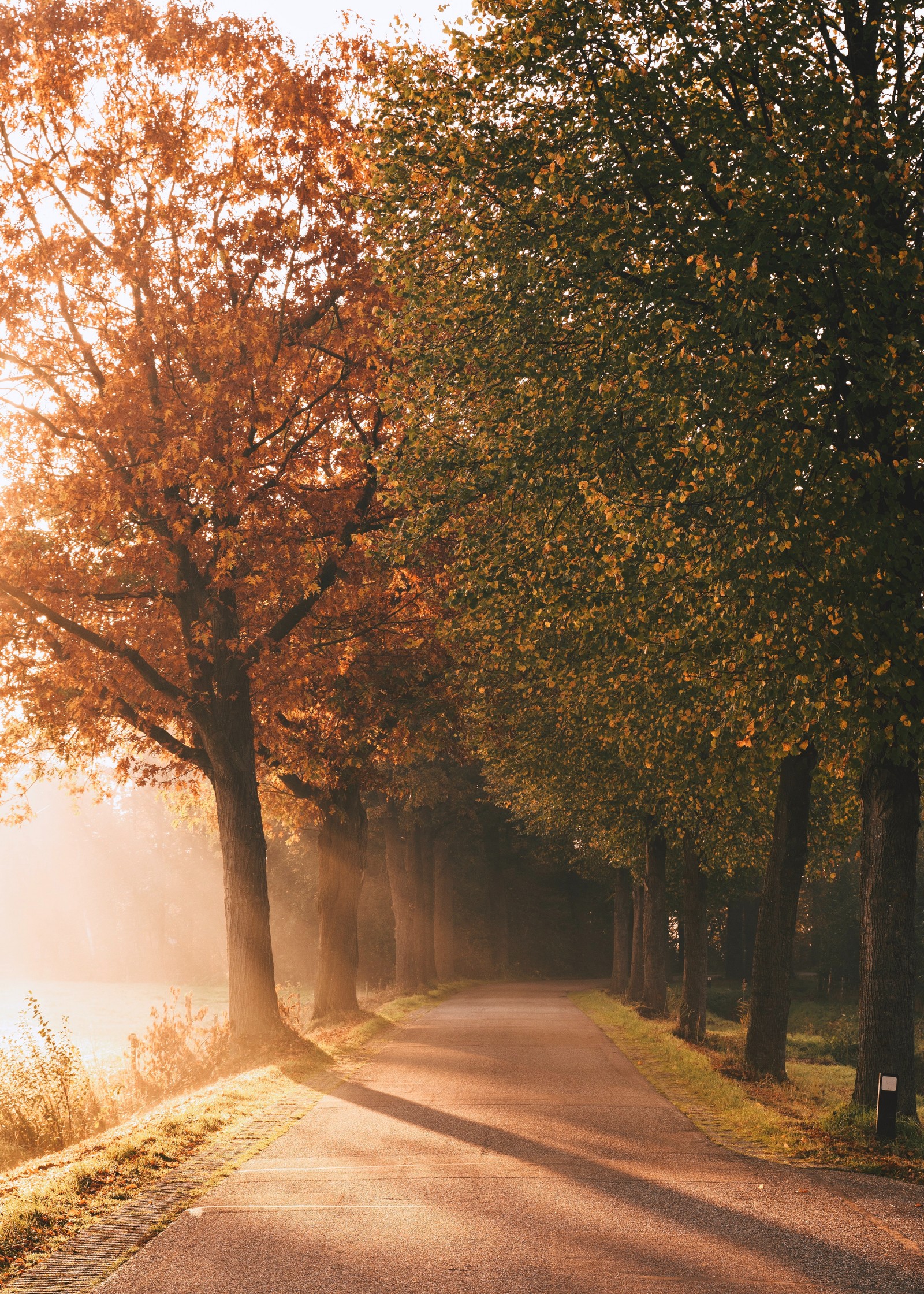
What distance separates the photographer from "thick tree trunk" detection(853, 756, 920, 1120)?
10609 millimetres

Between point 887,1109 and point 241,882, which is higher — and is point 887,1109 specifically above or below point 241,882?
below

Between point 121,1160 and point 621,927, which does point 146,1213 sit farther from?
point 621,927

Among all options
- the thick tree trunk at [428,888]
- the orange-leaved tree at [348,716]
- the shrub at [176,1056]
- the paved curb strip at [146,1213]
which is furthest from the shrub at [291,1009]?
the thick tree trunk at [428,888]

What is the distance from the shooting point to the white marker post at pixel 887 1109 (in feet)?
31.6

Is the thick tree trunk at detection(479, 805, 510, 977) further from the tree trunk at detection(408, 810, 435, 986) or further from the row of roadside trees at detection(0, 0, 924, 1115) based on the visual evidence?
the row of roadside trees at detection(0, 0, 924, 1115)

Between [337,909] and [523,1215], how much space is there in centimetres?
1658

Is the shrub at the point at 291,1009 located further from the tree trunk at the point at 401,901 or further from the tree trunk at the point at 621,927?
the tree trunk at the point at 621,927

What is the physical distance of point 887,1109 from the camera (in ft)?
31.7

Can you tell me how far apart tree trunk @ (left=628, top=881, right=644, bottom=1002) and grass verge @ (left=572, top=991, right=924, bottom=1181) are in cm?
1320

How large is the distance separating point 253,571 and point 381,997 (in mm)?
17393

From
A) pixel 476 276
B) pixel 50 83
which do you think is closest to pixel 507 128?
pixel 476 276

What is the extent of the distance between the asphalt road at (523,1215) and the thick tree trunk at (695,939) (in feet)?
38.5

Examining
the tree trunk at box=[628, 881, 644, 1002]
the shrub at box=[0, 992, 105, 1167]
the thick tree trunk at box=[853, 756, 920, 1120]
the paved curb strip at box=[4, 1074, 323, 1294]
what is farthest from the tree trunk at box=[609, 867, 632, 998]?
the paved curb strip at box=[4, 1074, 323, 1294]

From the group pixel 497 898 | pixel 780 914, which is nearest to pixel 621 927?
pixel 497 898
